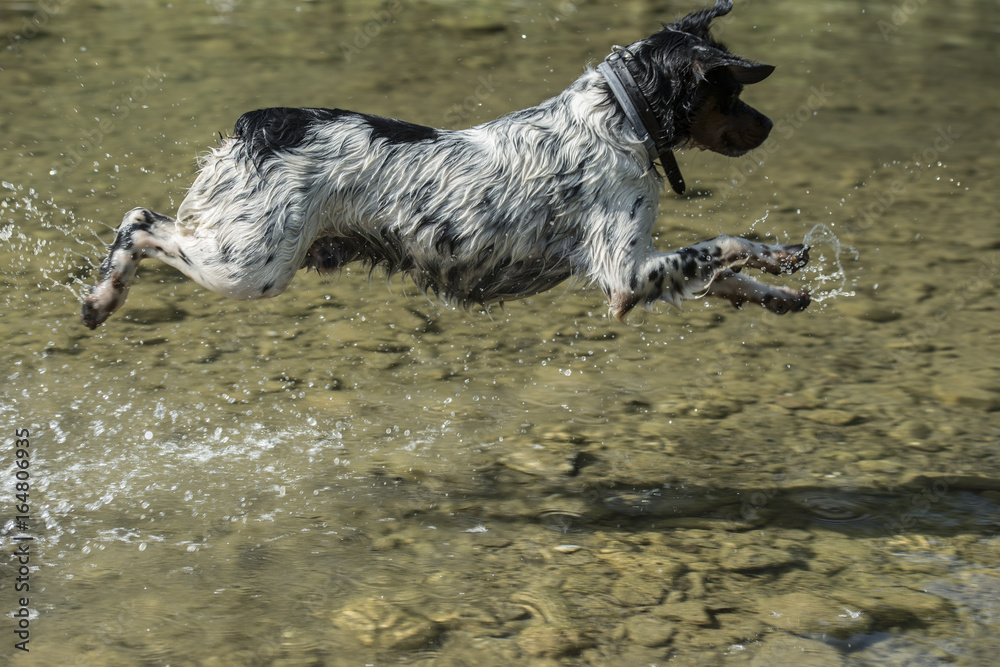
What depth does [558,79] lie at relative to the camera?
901 centimetres

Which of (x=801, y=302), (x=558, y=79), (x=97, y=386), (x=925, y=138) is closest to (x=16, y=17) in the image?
(x=558, y=79)

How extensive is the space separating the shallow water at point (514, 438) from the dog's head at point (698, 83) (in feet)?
3.36

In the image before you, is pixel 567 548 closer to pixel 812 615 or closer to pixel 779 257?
pixel 812 615

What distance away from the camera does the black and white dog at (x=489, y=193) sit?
371cm

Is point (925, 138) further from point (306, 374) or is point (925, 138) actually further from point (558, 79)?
point (306, 374)

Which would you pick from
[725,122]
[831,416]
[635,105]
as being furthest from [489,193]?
[831,416]

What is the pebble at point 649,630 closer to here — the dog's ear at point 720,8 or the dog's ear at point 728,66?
the dog's ear at point 728,66

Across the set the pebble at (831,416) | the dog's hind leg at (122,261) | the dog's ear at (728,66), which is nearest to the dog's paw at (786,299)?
the dog's ear at (728,66)

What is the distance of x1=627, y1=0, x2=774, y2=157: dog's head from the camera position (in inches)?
145

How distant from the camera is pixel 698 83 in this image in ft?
12.2

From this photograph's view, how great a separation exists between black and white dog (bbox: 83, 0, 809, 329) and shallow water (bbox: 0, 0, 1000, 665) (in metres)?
0.56

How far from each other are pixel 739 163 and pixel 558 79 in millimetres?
2208

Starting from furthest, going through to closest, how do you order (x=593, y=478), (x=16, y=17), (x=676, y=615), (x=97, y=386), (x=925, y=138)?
(x=16, y=17) < (x=925, y=138) < (x=97, y=386) < (x=593, y=478) < (x=676, y=615)

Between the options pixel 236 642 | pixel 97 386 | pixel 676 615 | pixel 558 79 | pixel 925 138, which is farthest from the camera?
pixel 558 79
